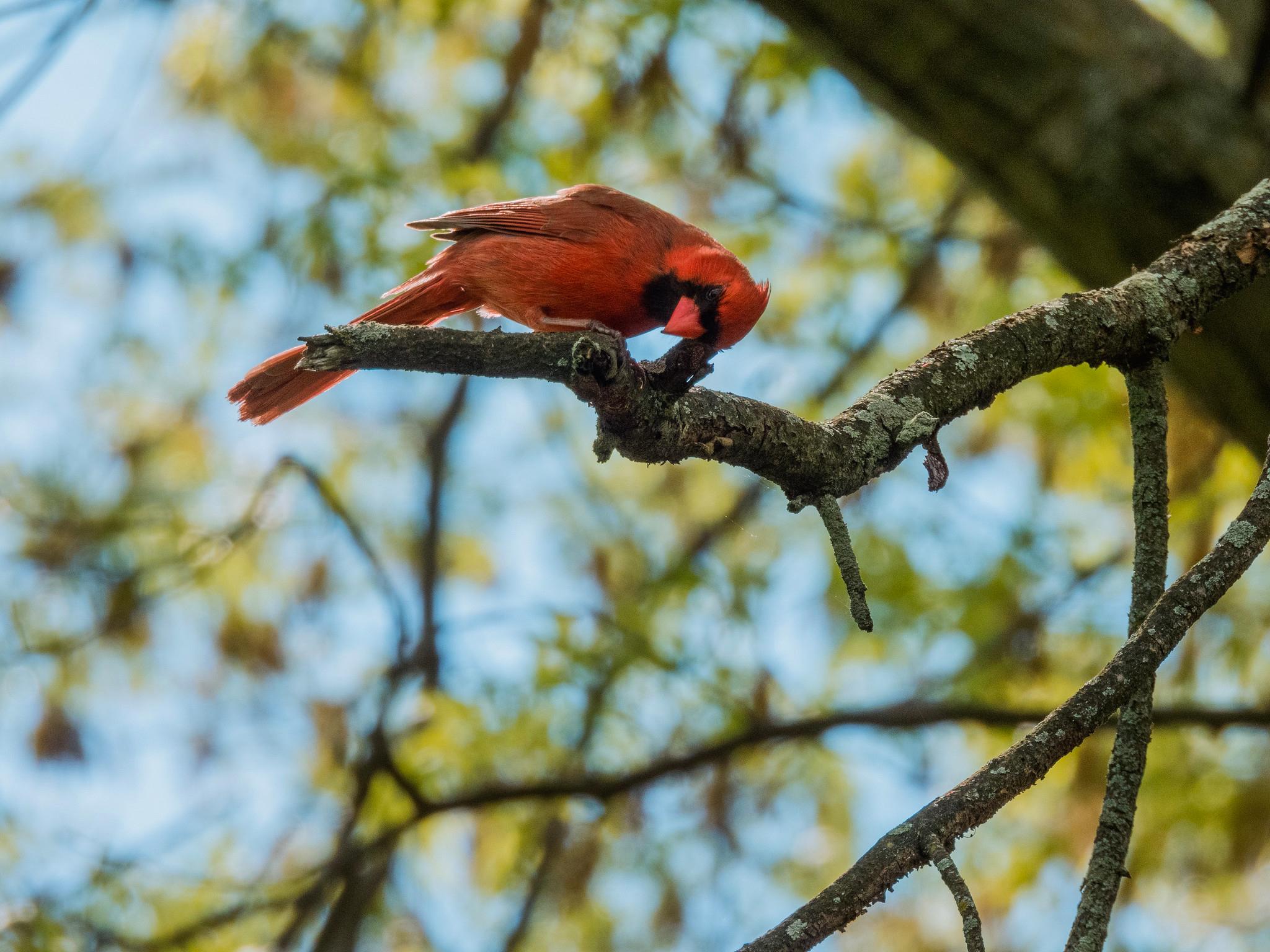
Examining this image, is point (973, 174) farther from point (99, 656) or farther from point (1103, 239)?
point (99, 656)

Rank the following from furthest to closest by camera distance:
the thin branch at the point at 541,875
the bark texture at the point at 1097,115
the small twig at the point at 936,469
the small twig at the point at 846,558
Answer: the thin branch at the point at 541,875 < the bark texture at the point at 1097,115 < the small twig at the point at 936,469 < the small twig at the point at 846,558

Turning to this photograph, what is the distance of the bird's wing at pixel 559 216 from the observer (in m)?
3.53

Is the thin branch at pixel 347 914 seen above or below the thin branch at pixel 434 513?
below

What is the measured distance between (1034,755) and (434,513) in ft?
17.3

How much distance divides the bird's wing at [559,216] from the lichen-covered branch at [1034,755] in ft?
6.70

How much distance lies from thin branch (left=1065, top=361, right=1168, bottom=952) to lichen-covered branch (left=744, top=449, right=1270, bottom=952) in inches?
5.2

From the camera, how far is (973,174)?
152 inches

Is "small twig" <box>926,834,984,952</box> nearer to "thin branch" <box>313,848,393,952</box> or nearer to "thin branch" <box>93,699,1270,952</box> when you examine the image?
"thin branch" <box>93,699,1270,952</box>

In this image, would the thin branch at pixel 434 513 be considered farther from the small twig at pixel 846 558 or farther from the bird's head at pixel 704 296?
the small twig at pixel 846 558

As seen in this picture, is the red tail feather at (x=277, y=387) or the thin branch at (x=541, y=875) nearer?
the red tail feather at (x=277, y=387)

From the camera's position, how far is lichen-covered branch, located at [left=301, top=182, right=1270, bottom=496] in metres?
1.94

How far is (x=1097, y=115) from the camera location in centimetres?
357

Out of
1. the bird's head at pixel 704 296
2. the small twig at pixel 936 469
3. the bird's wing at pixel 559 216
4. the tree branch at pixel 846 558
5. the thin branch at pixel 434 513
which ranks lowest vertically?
the tree branch at pixel 846 558

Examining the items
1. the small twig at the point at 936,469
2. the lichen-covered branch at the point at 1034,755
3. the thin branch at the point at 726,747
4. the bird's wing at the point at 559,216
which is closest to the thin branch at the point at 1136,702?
the lichen-covered branch at the point at 1034,755
